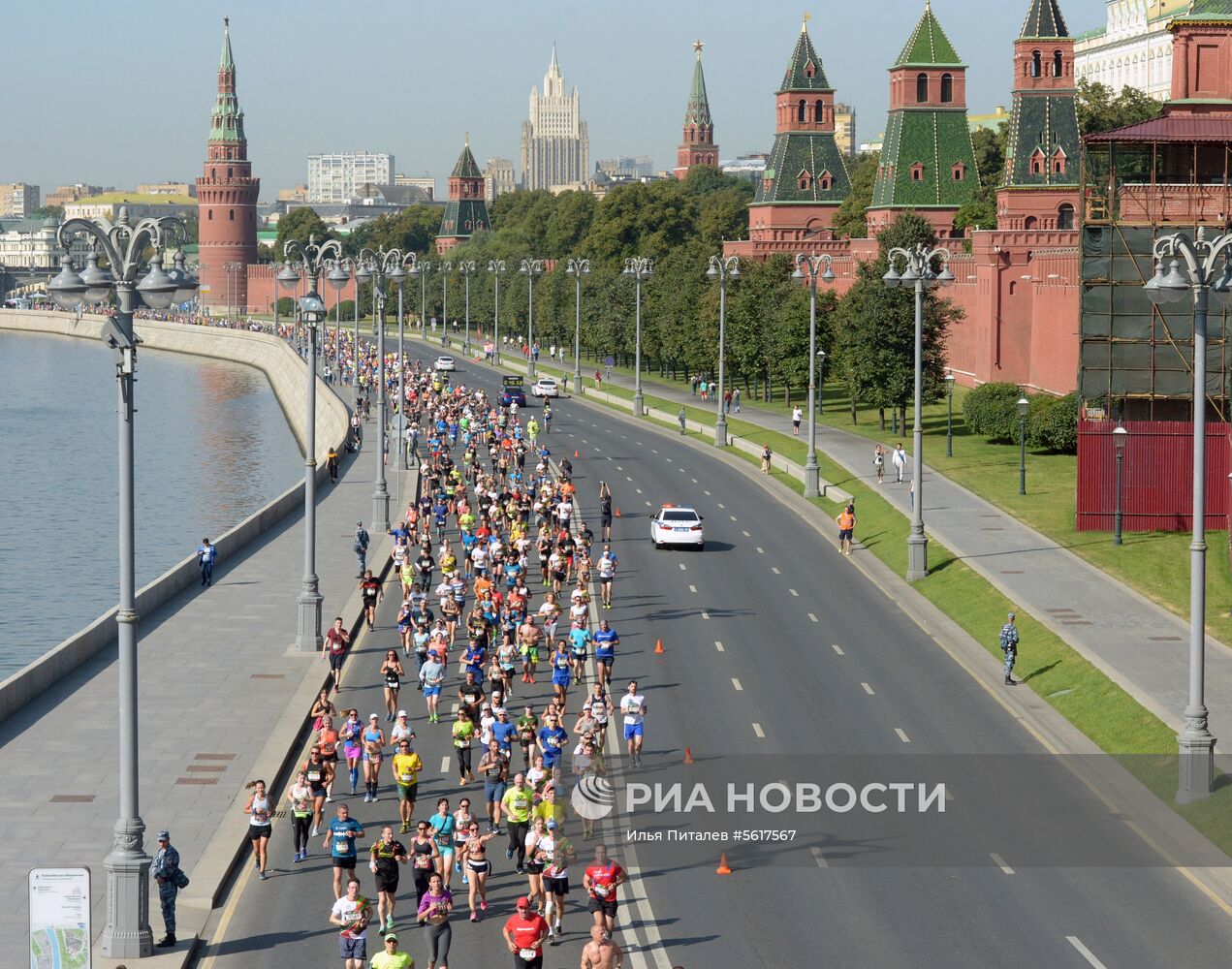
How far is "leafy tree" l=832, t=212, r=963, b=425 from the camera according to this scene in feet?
245

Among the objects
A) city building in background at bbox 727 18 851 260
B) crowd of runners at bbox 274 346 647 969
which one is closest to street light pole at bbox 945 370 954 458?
crowd of runners at bbox 274 346 647 969

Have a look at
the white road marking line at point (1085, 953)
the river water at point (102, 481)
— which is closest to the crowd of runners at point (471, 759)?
the white road marking line at point (1085, 953)

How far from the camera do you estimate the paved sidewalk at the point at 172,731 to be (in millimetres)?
24047

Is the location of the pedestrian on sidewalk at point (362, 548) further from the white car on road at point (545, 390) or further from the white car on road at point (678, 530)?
the white car on road at point (545, 390)

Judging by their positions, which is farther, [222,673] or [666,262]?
[666,262]

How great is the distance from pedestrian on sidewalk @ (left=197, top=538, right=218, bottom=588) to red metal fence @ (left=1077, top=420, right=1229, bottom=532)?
22.6m

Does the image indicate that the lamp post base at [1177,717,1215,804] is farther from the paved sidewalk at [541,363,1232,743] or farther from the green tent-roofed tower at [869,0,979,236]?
the green tent-roofed tower at [869,0,979,236]

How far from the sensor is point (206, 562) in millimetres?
44625

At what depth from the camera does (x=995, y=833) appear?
25.3 m

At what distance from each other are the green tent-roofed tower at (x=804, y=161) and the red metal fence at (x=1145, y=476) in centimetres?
8960

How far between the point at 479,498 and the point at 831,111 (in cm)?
9625

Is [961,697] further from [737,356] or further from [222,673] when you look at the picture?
[737,356]

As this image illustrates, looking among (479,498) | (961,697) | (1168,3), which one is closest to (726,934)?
(961,697)

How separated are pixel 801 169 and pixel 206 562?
102 m
